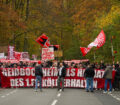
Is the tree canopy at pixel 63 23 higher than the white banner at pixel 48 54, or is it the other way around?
the tree canopy at pixel 63 23

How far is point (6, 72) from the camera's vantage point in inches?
917

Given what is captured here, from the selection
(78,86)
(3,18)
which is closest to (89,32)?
(3,18)

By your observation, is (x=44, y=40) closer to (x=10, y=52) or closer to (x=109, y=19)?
(x=10, y=52)

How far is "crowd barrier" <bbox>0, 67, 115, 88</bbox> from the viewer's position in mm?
22922

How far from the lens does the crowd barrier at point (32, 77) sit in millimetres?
22922

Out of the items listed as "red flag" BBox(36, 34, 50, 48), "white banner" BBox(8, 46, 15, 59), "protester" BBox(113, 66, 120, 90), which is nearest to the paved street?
"protester" BBox(113, 66, 120, 90)

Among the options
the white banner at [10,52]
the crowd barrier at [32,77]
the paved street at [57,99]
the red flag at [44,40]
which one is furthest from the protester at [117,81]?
the white banner at [10,52]

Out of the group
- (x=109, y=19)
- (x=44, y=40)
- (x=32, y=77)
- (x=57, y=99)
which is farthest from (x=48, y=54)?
(x=109, y=19)

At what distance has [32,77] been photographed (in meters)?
23.2

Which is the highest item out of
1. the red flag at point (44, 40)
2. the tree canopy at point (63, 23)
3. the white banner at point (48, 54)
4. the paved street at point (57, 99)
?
the tree canopy at point (63, 23)

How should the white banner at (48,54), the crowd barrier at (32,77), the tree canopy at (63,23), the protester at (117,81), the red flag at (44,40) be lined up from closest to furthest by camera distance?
the protester at (117,81) → the crowd barrier at (32,77) → the white banner at (48,54) → the red flag at (44,40) → the tree canopy at (63,23)

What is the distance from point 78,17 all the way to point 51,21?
7853 millimetres

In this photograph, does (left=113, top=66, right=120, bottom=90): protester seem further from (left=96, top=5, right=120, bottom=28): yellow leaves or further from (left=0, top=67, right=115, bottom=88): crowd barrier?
(left=96, top=5, right=120, bottom=28): yellow leaves

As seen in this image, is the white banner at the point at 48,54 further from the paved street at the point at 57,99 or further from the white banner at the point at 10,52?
the paved street at the point at 57,99
